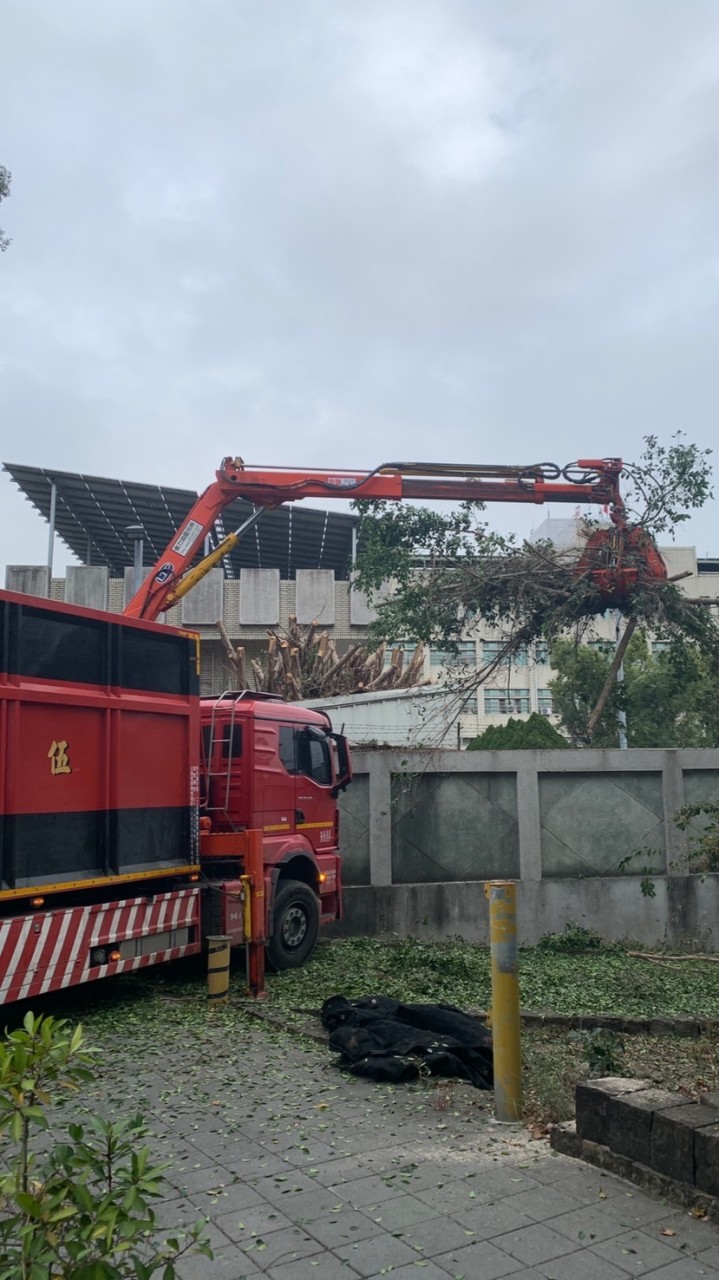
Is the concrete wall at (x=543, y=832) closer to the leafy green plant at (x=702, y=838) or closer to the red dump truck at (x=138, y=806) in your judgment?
the leafy green plant at (x=702, y=838)

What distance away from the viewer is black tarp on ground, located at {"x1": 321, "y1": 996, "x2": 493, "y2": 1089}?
5.75 m

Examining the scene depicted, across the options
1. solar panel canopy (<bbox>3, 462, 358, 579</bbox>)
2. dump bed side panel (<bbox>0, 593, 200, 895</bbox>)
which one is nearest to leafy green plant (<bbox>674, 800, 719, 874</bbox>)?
dump bed side panel (<bbox>0, 593, 200, 895</bbox>)

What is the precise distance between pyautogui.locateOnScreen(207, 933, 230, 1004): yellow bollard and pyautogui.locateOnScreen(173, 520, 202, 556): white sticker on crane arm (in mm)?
5348

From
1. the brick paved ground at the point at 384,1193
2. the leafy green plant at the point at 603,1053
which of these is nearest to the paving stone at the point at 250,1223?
the brick paved ground at the point at 384,1193

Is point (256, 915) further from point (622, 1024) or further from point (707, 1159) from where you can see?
point (707, 1159)

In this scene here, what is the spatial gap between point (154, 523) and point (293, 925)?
23.2 meters

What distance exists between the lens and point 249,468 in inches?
498

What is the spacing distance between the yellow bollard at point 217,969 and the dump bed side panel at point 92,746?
0.86 metres

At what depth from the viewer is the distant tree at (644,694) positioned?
13891mm

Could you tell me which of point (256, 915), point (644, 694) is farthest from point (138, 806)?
point (644, 694)

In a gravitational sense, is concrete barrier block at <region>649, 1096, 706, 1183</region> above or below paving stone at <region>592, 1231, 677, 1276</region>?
above

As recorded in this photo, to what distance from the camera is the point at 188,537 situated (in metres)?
12.2

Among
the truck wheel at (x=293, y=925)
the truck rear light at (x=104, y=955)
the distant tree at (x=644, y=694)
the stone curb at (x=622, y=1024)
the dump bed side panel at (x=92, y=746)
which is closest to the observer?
the dump bed side panel at (x=92, y=746)

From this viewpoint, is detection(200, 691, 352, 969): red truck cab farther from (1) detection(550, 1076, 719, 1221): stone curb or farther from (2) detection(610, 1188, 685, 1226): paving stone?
(2) detection(610, 1188, 685, 1226): paving stone
